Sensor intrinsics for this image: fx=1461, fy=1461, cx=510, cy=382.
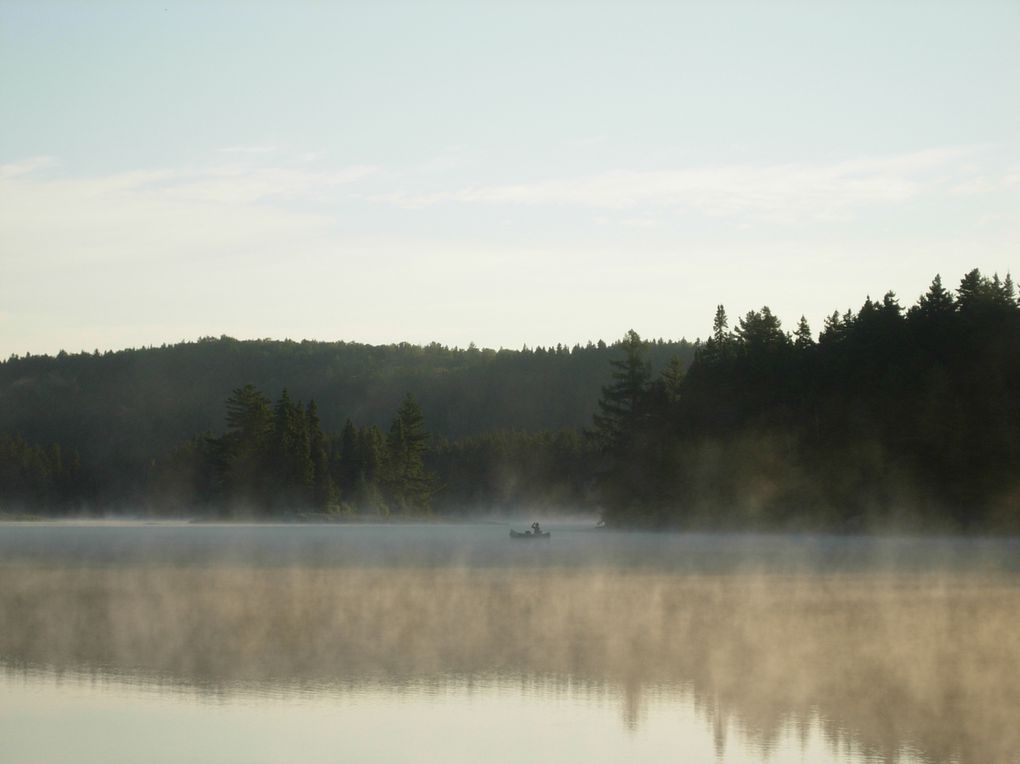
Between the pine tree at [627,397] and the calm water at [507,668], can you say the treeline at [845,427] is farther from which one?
the calm water at [507,668]

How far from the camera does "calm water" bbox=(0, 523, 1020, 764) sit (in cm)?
1694

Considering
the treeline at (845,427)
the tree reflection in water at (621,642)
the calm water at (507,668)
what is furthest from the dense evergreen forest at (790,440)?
the tree reflection in water at (621,642)

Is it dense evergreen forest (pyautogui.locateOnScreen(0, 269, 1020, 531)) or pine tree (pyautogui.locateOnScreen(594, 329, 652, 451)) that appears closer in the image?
dense evergreen forest (pyautogui.locateOnScreen(0, 269, 1020, 531))

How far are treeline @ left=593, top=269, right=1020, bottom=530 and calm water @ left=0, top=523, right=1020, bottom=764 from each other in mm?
43924

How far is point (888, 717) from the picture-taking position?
18594 millimetres

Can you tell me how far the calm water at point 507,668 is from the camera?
16938 millimetres

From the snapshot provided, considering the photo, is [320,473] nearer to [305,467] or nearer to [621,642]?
[305,467]

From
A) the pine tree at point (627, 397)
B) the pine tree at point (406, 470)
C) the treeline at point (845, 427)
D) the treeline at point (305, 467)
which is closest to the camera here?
the treeline at point (845, 427)

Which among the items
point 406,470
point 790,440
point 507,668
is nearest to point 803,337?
point 790,440

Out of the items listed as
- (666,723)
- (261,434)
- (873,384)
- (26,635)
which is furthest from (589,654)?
(261,434)

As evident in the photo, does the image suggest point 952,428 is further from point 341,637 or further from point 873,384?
point 341,637

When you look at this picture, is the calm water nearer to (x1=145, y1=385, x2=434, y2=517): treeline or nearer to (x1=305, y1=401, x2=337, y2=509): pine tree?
(x1=305, y1=401, x2=337, y2=509): pine tree

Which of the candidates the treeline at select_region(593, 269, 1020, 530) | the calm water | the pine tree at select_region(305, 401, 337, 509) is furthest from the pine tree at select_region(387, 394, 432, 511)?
the calm water

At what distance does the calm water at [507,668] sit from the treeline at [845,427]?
43924 millimetres
